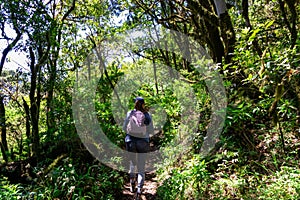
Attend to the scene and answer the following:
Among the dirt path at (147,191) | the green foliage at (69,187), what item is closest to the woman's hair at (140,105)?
the green foliage at (69,187)

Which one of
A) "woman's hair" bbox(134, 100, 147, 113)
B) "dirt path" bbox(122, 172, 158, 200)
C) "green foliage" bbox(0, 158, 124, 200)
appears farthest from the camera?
"woman's hair" bbox(134, 100, 147, 113)

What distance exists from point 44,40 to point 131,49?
1067 cm

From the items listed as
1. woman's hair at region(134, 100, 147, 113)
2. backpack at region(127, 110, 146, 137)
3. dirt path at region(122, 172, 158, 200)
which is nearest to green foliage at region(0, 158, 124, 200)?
dirt path at region(122, 172, 158, 200)

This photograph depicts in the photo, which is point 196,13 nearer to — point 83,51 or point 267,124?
point 267,124

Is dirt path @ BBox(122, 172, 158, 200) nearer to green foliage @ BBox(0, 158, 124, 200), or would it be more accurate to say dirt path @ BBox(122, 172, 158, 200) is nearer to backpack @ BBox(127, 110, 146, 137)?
green foliage @ BBox(0, 158, 124, 200)

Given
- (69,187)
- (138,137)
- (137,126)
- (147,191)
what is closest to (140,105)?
(137,126)

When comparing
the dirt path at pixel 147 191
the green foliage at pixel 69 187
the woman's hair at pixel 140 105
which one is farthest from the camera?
the woman's hair at pixel 140 105

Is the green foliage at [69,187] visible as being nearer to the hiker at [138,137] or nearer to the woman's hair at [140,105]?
the hiker at [138,137]

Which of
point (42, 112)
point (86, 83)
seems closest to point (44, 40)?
point (86, 83)

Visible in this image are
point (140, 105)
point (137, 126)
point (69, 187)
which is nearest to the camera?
point (69, 187)

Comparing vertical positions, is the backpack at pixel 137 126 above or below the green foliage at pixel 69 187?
above

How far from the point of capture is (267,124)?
4.93 metres

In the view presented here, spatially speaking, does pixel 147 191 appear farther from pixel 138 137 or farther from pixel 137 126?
pixel 137 126

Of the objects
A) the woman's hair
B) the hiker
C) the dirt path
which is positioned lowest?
the dirt path
